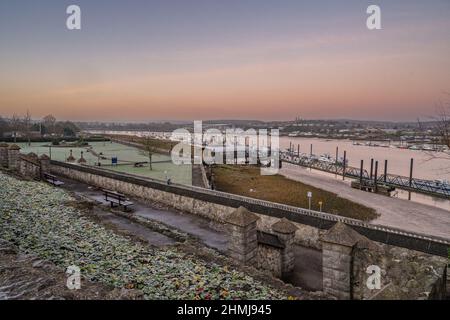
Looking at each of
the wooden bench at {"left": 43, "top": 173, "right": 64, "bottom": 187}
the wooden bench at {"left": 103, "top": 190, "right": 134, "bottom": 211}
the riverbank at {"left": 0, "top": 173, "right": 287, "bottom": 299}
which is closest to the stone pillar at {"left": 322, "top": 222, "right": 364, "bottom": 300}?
the riverbank at {"left": 0, "top": 173, "right": 287, "bottom": 299}

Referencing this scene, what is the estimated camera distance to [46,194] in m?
13.5

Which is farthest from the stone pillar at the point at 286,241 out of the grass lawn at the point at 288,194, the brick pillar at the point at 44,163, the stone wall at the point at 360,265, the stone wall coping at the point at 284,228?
the brick pillar at the point at 44,163

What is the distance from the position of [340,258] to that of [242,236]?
98.2 inches

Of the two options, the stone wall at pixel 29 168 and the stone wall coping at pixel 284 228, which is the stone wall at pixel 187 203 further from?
the stone wall at pixel 29 168

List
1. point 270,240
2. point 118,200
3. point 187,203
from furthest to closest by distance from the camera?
point 118,200, point 187,203, point 270,240

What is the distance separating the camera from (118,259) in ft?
23.3

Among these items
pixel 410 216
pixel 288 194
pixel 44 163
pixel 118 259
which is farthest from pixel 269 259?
pixel 410 216

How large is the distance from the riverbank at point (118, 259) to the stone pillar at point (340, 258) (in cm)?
173

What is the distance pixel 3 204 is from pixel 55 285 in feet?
24.1

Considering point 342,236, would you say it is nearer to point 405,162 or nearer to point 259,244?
point 259,244

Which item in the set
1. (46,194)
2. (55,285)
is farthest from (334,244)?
(46,194)

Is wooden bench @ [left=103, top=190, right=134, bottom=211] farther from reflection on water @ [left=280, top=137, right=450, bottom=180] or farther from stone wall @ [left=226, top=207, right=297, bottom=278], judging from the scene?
reflection on water @ [left=280, top=137, right=450, bottom=180]

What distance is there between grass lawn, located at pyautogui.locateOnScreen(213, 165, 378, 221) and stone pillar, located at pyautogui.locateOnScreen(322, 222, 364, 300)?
15.5m
